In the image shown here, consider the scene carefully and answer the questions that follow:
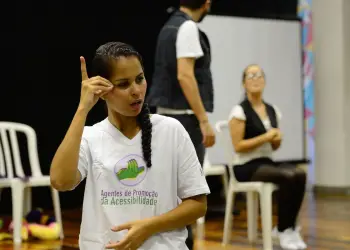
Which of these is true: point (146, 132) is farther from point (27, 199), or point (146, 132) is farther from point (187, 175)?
point (27, 199)

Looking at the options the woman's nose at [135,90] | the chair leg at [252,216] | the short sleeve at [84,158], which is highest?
the woman's nose at [135,90]

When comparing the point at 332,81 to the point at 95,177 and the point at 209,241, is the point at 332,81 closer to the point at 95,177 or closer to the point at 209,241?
the point at 209,241

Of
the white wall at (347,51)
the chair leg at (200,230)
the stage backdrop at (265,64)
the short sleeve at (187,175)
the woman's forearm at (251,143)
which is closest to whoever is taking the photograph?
the short sleeve at (187,175)

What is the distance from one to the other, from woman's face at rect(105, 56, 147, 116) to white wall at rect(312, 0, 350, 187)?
5.21 meters

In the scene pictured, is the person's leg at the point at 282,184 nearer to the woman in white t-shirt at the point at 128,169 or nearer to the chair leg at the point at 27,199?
the chair leg at the point at 27,199

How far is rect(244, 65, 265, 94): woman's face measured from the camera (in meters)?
3.77

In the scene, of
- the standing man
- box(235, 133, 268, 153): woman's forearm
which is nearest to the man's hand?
the standing man

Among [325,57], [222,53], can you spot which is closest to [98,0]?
[222,53]

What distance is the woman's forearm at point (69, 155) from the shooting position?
1.42 meters

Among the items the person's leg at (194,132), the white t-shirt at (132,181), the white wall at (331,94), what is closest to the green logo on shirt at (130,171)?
the white t-shirt at (132,181)

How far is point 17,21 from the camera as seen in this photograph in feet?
17.2

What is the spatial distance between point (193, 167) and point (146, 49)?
4.46 metres

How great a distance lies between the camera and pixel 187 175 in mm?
1529

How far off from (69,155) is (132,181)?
0.16m
